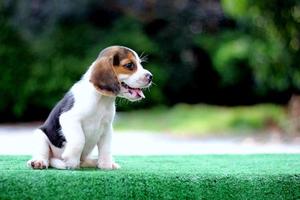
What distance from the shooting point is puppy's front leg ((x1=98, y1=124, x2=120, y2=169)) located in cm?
465

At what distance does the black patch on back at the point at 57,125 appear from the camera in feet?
14.8

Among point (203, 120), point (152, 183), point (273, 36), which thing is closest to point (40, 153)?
point (152, 183)

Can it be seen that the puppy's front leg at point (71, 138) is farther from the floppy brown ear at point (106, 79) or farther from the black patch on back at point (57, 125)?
the floppy brown ear at point (106, 79)

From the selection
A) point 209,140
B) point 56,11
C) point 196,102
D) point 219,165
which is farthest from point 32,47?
point 219,165

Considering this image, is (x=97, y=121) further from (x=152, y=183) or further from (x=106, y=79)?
(x=152, y=183)

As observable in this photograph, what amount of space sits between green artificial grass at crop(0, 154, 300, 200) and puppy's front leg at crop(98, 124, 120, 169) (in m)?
0.12

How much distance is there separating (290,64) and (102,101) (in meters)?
9.32

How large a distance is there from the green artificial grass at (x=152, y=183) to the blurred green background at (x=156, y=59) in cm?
1020

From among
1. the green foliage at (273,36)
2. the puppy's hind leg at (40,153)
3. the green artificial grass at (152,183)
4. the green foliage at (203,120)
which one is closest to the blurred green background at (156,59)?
the green foliage at (203,120)

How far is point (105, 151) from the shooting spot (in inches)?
184

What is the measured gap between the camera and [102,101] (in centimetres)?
450

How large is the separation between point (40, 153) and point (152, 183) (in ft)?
2.97

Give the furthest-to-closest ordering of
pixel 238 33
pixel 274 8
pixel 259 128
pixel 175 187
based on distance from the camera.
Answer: pixel 238 33
pixel 259 128
pixel 274 8
pixel 175 187

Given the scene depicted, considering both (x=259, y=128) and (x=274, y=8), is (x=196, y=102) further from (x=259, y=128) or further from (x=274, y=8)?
(x=274, y=8)
